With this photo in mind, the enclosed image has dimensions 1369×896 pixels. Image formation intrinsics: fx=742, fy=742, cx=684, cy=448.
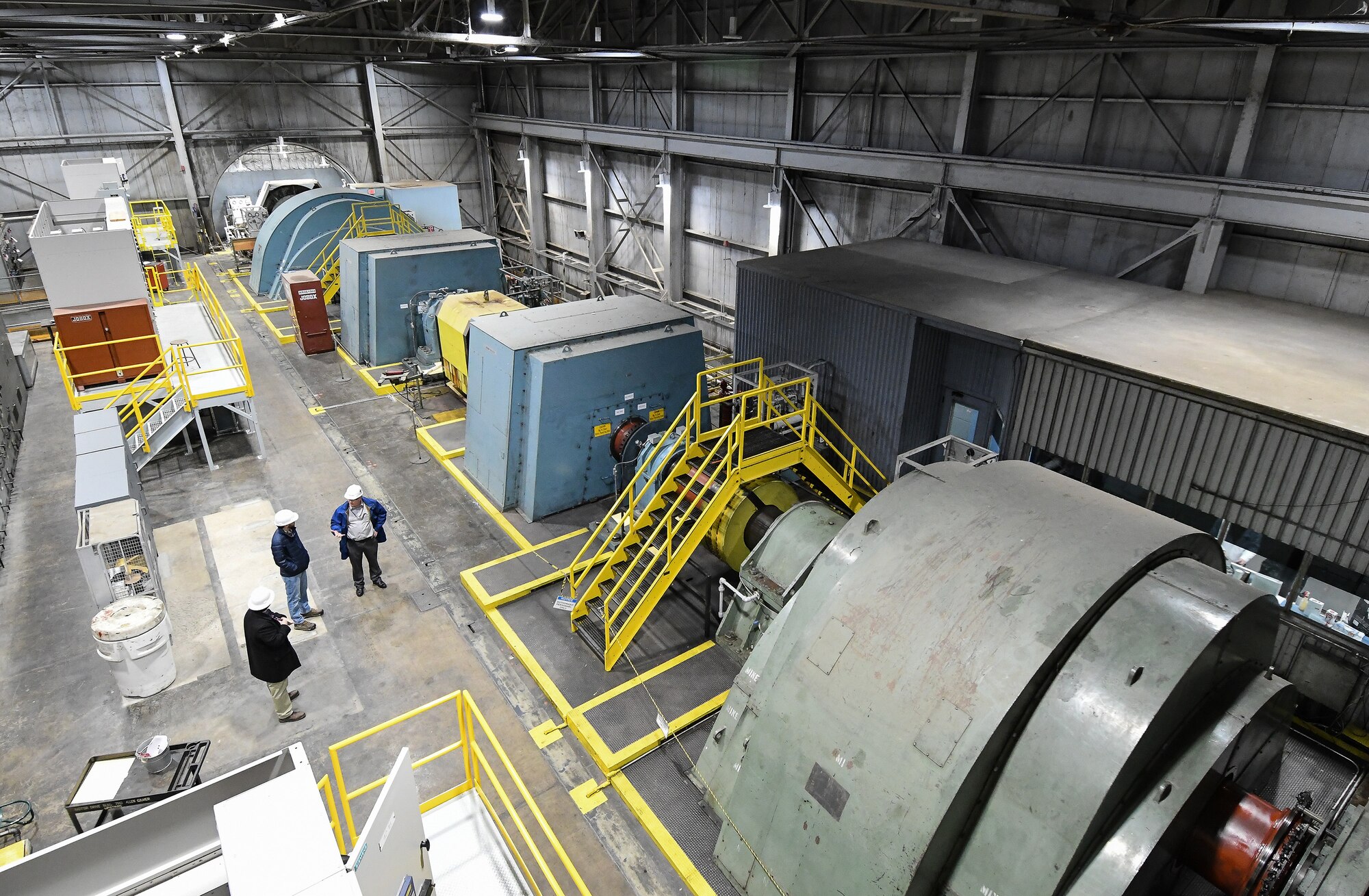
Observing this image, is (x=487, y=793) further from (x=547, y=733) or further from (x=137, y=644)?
(x=137, y=644)

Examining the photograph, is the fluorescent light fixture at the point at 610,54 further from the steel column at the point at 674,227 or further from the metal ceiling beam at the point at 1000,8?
the metal ceiling beam at the point at 1000,8

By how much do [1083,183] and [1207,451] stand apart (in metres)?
4.78

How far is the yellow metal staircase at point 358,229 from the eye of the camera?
20.9 m

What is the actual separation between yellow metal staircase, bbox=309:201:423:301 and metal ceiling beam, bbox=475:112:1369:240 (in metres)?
9.80

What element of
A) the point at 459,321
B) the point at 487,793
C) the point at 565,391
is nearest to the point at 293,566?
the point at 487,793

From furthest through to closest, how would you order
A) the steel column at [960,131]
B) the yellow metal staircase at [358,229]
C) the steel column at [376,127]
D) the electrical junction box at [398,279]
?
the steel column at [376,127] < the yellow metal staircase at [358,229] < the electrical junction box at [398,279] < the steel column at [960,131]

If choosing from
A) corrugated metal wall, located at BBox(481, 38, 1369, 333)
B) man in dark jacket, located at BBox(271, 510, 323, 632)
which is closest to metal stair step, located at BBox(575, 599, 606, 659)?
man in dark jacket, located at BBox(271, 510, 323, 632)

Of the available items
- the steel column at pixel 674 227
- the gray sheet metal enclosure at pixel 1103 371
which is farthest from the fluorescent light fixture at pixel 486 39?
the gray sheet metal enclosure at pixel 1103 371

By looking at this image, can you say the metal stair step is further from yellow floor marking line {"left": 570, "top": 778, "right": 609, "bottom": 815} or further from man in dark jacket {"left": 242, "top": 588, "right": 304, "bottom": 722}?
man in dark jacket {"left": 242, "top": 588, "right": 304, "bottom": 722}

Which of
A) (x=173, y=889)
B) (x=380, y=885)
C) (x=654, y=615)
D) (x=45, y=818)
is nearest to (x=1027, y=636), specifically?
(x=380, y=885)

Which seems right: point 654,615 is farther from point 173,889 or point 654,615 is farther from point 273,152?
point 273,152

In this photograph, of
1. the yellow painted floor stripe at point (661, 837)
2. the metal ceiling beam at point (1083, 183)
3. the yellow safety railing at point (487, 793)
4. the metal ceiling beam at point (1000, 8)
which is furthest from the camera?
the metal ceiling beam at point (1083, 183)

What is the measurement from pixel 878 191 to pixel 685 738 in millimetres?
10605

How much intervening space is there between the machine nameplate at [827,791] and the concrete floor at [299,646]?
8.35ft
